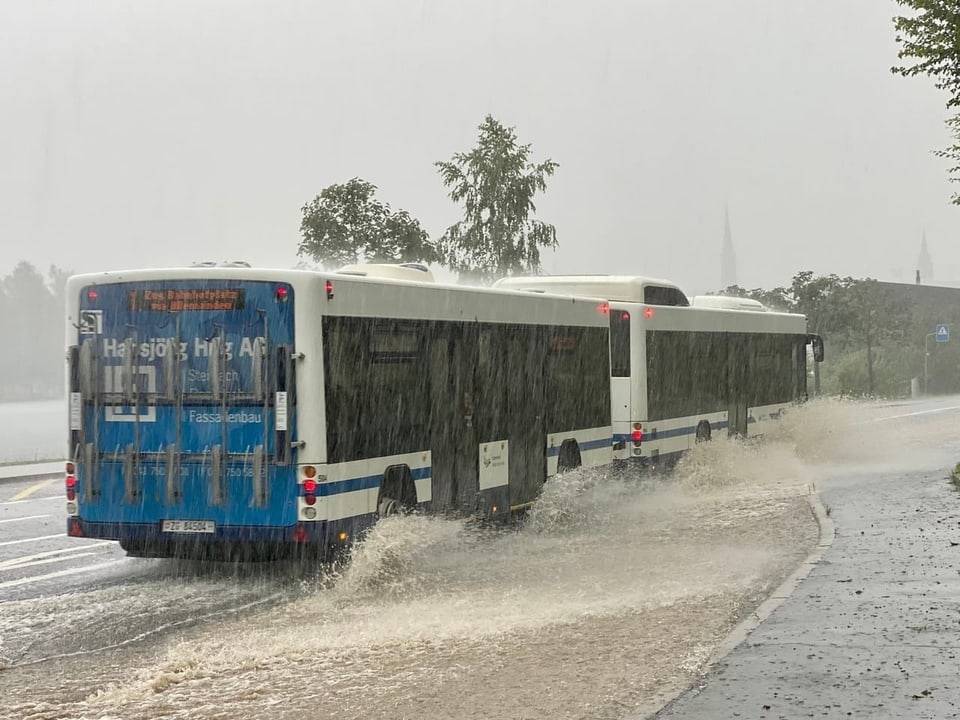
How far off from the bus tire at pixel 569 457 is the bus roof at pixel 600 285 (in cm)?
366

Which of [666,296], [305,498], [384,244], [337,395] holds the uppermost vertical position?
[384,244]

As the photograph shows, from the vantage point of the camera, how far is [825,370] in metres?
67.3

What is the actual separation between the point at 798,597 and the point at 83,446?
6.31m

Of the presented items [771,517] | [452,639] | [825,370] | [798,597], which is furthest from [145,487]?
[825,370]

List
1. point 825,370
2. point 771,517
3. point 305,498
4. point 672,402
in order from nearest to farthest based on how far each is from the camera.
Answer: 1. point 305,498
2. point 771,517
3. point 672,402
4. point 825,370

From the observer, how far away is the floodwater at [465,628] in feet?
24.6

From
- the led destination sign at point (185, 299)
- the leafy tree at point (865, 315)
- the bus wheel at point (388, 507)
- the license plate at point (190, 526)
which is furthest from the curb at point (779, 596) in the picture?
the leafy tree at point (865, 315)

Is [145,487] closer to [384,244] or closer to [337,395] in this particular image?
[337,395]

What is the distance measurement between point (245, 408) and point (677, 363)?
11.1m

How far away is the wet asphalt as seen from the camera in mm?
6816

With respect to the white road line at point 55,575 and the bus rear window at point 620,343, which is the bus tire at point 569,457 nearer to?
the bus rear window at point 620,343

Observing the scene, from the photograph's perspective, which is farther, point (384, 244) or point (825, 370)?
point (825, 370)

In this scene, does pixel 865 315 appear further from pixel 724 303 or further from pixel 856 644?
pixel 856 644

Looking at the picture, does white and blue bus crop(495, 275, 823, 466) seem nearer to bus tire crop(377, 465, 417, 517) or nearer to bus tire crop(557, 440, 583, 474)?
bus tire crop(557, 440, 583, 474)
